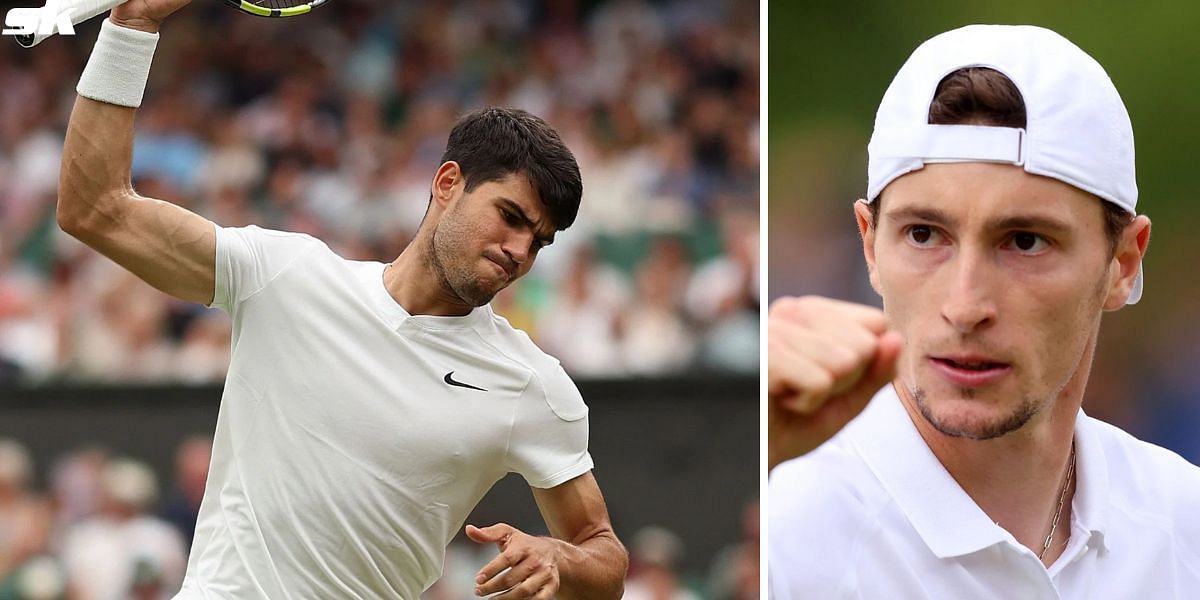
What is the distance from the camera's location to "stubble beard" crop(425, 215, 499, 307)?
3062 mm

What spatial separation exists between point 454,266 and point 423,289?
0.30ft

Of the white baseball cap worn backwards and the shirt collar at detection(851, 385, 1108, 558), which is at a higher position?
the white baseball cap worn backwards

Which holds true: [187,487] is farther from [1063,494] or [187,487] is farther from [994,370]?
[994,370]

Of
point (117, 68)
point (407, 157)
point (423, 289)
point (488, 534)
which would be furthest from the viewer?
point (407, 157)

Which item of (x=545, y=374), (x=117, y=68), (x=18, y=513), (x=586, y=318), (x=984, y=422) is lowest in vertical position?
(x=18, y=513)

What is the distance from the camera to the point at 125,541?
6.05 m

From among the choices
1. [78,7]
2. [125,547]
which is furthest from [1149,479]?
[125,547]

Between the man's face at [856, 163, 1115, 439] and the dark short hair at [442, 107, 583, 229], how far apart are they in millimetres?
781

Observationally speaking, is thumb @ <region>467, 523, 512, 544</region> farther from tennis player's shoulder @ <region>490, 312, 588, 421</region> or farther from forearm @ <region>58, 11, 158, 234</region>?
forearm @ <region>58, 11, 158, 234</region>

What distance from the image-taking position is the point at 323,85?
24.9ft

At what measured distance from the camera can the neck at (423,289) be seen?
10.2 feet

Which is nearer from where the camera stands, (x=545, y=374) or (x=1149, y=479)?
(x=1149, y=479)

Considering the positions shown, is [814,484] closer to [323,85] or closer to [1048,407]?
[1048,407]

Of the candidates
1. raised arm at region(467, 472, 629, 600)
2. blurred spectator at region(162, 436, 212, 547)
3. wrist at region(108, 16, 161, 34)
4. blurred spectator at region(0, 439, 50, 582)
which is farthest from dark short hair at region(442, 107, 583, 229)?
blurred spectator at region(0, 439, 50, 582)
